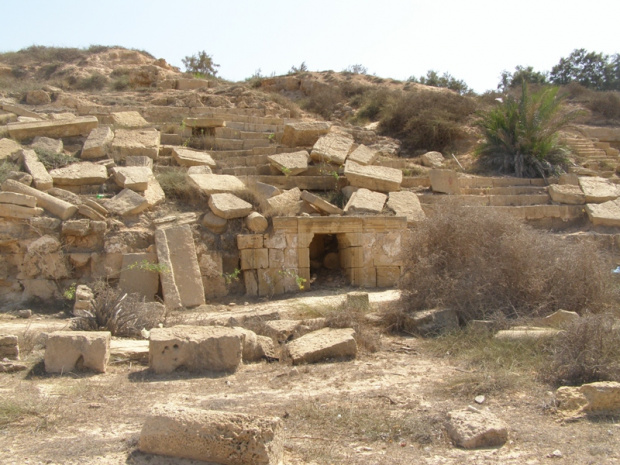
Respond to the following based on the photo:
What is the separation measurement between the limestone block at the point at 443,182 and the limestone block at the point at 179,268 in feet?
18.7

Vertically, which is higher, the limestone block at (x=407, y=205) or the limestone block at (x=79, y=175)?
the limestone block at (x=79, y=175)

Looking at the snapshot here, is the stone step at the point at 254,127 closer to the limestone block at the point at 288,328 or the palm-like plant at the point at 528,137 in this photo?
the palm-like plant at the point at 528,137

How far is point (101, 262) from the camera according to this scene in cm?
923

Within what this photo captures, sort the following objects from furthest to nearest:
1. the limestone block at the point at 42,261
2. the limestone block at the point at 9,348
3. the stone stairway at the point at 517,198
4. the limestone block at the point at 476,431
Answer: the stone stairway at the point at 517,198 < the limestone block at the point at 42,261 < the limestone block at the point at 9,348 < the limestone block at the point at 476,431

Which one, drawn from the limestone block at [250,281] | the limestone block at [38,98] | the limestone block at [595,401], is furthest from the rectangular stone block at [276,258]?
the limestone block at [38,98]

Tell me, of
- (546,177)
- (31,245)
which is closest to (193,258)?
(31,245)

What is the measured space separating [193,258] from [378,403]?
5.16 meters

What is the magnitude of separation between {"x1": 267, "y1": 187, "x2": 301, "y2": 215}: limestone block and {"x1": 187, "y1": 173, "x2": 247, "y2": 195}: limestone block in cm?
74

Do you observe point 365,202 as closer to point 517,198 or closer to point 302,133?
point 302,133

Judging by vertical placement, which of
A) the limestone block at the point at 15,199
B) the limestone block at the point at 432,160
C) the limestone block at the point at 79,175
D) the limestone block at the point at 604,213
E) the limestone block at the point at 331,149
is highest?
the limestone block at the point at 331,149

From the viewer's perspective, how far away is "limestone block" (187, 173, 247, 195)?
10.5 metres

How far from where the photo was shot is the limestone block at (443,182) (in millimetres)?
12602

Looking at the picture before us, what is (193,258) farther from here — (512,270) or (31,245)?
(512,270)

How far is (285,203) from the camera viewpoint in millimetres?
10328
